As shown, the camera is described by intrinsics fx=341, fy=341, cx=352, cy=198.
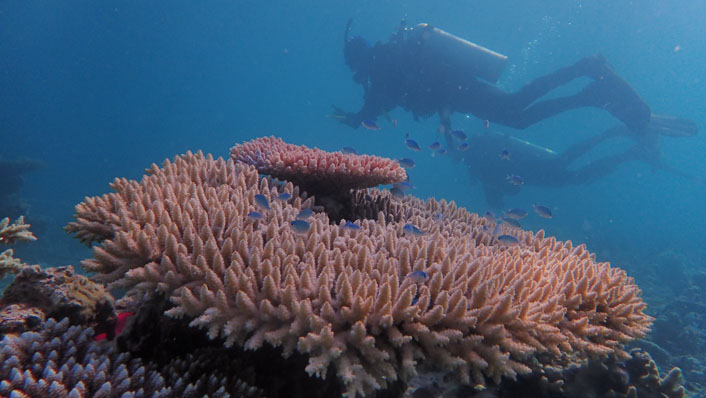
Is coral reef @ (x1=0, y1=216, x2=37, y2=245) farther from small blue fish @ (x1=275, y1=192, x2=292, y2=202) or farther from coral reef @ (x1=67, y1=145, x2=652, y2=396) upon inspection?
small blue fish @ (x1=275, y1=192, x2=292, y2=202)

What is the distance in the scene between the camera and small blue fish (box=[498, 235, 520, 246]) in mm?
3680

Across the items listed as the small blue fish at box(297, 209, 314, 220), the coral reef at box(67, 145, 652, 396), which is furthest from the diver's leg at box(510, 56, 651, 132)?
the small blue fish at box(297, 209, 314, 220)

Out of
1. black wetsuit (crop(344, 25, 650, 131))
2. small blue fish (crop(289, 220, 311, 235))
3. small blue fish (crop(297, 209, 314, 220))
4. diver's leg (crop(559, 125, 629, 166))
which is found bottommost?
small blue fish (crop(289, 220, 311, 235))

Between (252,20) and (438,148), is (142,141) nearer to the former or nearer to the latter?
(252,20)

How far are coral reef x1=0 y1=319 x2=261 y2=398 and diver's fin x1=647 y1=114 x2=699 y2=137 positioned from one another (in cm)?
3000

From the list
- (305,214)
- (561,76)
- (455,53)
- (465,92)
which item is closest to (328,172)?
(305,214)

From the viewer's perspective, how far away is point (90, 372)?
6.57 feet

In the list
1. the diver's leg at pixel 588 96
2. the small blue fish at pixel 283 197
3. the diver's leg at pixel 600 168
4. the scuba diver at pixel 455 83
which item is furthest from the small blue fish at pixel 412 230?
the diver's leg at pixel 600 168

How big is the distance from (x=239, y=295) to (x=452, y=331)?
126 centimetres

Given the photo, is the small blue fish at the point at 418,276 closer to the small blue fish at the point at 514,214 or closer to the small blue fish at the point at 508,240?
the small blue fish at the point at 508,240

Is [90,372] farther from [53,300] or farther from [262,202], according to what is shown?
[262,202]

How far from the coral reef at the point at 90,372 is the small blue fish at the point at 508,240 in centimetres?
285

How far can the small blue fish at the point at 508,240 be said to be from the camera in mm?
3680

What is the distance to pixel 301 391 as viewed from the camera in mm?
2414
